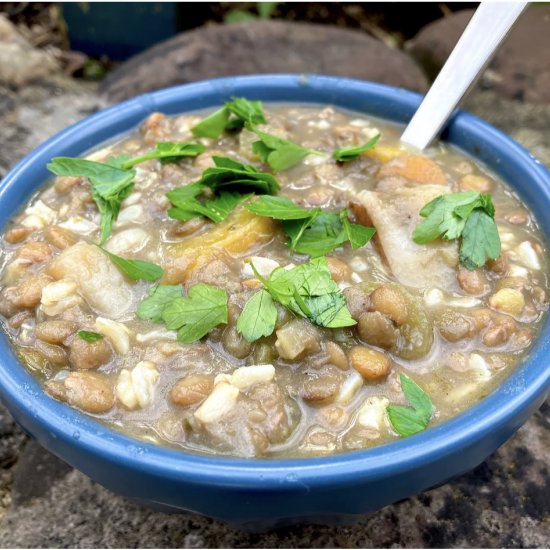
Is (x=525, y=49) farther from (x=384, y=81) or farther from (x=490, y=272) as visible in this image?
(x=490, y=272)

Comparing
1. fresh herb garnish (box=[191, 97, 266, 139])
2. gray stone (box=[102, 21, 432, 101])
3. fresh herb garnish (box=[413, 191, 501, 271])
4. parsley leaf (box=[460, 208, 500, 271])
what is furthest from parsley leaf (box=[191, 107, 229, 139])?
gray stone (box=[102, 21, 432, 101])

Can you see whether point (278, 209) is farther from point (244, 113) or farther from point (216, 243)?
point (244, 113)

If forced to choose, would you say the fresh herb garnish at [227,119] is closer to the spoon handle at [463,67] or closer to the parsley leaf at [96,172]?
the parsley leaf at [96,172]

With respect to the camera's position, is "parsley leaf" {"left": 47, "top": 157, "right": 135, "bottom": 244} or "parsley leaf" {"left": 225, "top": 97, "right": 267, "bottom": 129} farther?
"parsley leaf" {"left": 225, "top": 97, "right": 267, "bottom": 129}

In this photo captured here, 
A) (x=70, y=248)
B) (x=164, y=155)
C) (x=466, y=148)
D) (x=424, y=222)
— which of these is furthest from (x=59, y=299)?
(x=466, y=148)

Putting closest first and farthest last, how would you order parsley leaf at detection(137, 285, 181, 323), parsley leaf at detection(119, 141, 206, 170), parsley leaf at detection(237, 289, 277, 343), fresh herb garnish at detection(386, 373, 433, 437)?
fresh herb garnish at detection(386, 373, 433, 437) → parsley leaf at detection(237, 289, 277, 343) → parsley leaf at detection(137, 285, 181, 323) → parsley leaf at detection(119, 141, 206, 170)

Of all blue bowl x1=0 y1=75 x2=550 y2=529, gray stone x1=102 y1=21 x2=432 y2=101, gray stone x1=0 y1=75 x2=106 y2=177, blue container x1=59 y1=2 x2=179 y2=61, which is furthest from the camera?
blue container x1=59 y1=2 x2=179 y2=61

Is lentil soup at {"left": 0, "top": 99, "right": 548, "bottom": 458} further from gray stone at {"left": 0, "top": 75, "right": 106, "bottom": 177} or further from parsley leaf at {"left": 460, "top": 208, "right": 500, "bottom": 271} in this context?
gray stone at {"left": 0, "top": 75, "right": 106, "bottom": 177}

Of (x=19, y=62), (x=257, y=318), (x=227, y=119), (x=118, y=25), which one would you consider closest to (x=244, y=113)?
(x=227, y=119)
